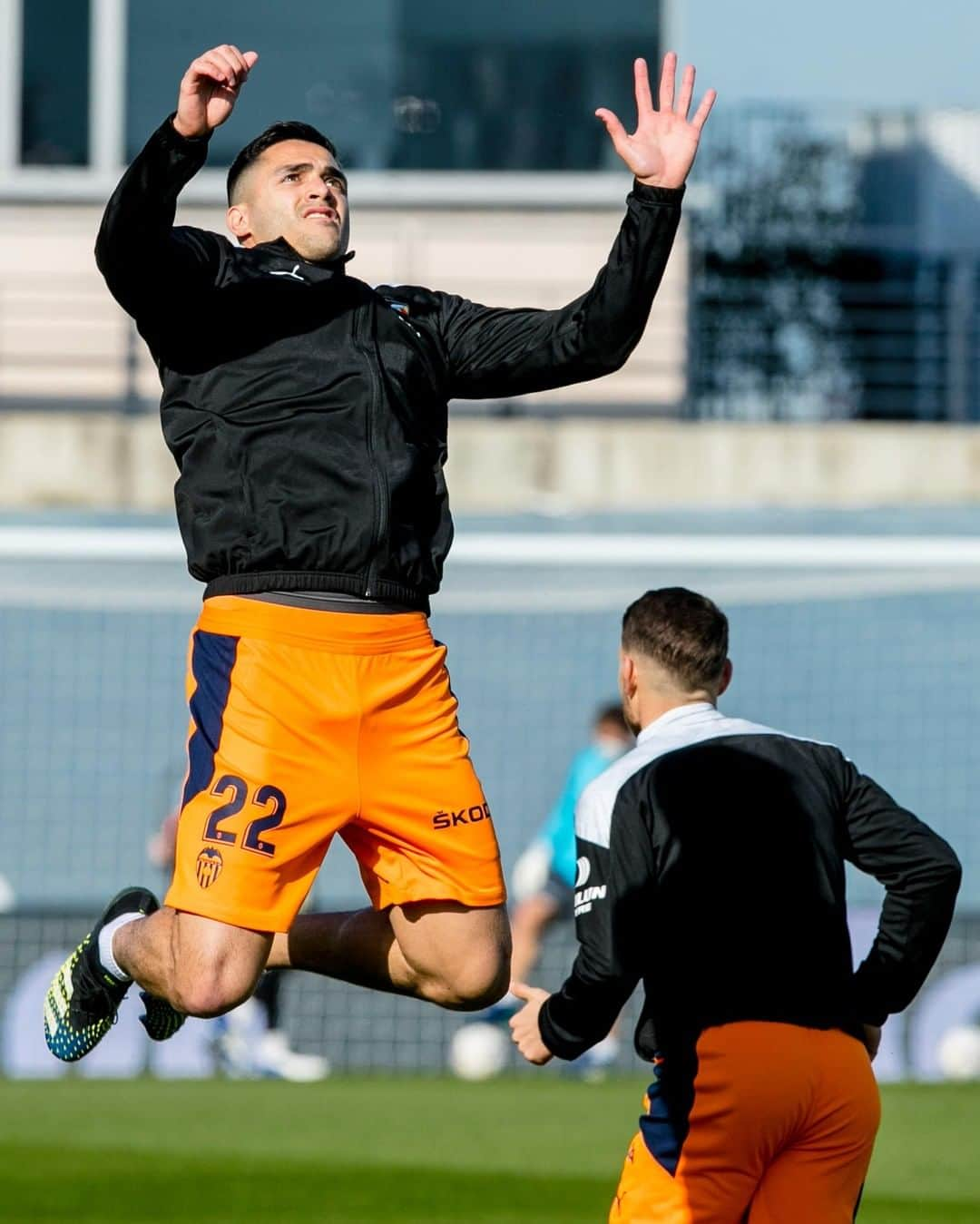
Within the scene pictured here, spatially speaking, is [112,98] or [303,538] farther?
[112,98]

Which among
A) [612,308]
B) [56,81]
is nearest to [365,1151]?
[612,308]

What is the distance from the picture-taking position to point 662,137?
434cm

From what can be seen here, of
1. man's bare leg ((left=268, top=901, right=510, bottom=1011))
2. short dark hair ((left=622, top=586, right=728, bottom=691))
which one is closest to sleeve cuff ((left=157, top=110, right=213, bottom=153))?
short dark hair ((left=622, top=586, right=728, bottom=691))

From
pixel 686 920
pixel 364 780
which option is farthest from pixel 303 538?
pixel 686 920

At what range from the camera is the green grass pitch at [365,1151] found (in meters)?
7.70

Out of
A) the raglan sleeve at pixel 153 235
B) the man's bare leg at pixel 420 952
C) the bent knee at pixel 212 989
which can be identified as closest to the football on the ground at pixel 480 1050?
the man's bare leg at pixel 420 952

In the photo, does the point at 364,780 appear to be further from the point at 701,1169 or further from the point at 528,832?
the point at 528,832

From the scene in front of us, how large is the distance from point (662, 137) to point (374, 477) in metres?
0.97

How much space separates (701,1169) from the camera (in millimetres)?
3939

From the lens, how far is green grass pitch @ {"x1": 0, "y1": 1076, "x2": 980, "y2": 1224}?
770 cm

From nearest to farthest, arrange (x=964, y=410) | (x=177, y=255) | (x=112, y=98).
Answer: (x=177, y=255) < (x=112, y=98) < (x=964, y=410)

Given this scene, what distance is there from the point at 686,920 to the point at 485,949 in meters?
0.74

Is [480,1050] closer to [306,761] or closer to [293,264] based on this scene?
[306,761]

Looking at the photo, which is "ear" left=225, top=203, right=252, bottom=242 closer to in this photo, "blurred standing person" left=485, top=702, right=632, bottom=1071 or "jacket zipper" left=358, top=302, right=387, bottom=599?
"jacket zipper" left=358, top=302, right=387, bottom=599
